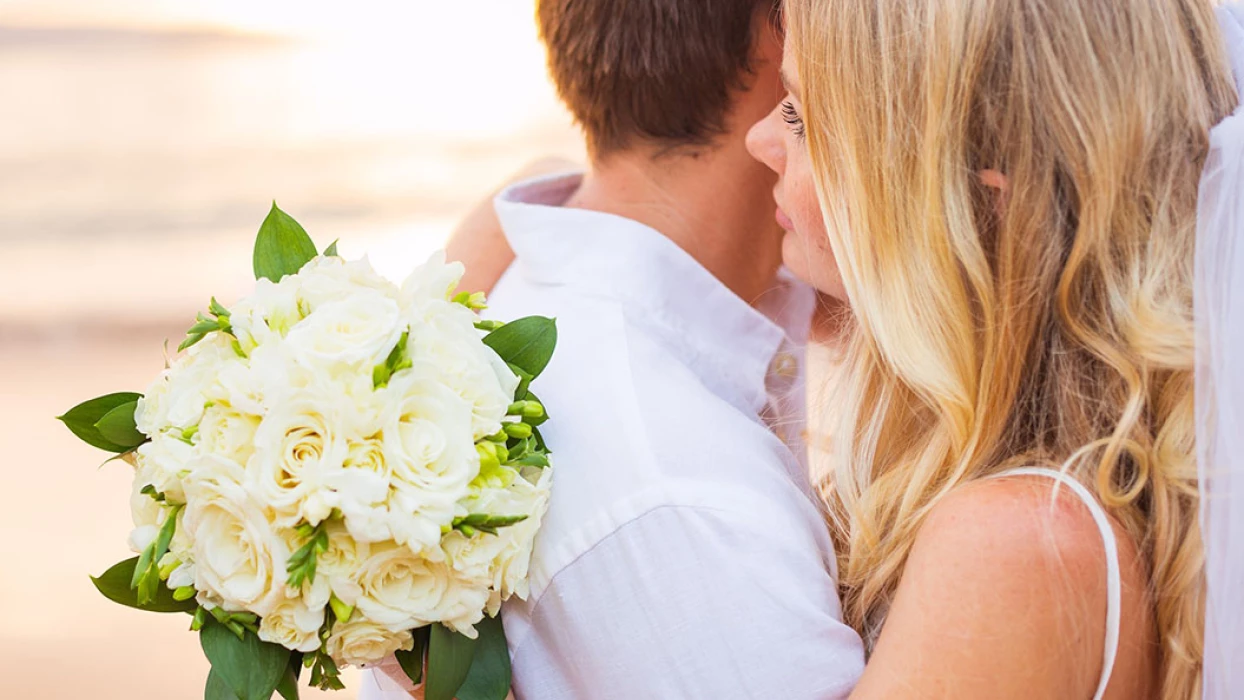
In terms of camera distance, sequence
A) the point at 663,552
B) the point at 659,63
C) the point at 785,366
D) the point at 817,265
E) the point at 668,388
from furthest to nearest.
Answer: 1. the point at 785,366
2. the point at 659,63
3. the point at 817,265
4. the point at 668,388
5. the point at 663,552

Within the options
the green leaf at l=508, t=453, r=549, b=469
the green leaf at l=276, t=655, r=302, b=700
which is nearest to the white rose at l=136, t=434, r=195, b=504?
the green leaf at l=276, t=655, r=302, b=700

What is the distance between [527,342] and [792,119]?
0.50 metres

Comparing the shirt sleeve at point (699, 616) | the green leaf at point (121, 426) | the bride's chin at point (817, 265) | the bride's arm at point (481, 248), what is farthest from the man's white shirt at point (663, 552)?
the bride's arm at point (481, 248)

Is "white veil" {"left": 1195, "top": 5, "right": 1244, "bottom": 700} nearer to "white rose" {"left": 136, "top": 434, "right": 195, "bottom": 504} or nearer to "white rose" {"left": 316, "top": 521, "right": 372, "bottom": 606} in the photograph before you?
"white rose" {"left": 316, "top": 521, "right": 372, "bottom": 606}

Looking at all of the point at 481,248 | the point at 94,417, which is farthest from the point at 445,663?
the point at 481,248

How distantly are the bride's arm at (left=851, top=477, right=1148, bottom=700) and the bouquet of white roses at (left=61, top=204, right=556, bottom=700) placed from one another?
405mm

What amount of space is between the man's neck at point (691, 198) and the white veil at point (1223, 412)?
74cm

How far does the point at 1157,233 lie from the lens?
130 centimetres

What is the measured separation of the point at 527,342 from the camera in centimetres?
132

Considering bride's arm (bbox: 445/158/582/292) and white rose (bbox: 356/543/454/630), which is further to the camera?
bride's arm (bbox: 445/158/582/292)

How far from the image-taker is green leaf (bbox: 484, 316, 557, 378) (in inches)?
52.0

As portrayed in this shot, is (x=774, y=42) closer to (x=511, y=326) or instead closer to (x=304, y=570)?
Result: (x=511, y=326)

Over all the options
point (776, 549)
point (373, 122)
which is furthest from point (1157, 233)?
point (373, 122)

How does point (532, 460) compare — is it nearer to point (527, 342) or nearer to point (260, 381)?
→ point (527, 342)
